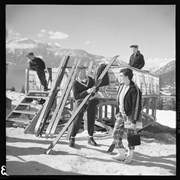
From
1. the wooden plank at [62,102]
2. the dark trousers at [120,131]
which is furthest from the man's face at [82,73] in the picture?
the dark trousers at [120,131]

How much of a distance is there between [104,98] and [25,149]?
5.36ft

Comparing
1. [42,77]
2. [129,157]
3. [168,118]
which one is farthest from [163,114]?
[42,77]

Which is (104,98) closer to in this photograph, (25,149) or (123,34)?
(123,34)

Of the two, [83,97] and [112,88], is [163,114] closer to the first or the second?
[112,88]

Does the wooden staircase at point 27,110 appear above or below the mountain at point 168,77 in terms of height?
below

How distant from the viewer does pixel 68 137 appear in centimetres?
420

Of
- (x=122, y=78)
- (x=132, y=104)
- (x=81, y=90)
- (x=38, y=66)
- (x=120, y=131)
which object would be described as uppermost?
(x=38, y=66)

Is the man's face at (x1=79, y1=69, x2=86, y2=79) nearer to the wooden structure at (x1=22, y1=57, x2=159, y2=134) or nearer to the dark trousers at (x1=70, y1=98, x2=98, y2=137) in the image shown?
the wooden structure at (x1=22, y1=57, x2=159, y2=134)

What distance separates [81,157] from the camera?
4023mm

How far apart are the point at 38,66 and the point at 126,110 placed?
1.80 m

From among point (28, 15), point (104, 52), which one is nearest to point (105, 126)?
point (104, 52)

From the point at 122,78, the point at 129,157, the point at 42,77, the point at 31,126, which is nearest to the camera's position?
the point at 129,157

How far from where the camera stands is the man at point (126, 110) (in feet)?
13.3

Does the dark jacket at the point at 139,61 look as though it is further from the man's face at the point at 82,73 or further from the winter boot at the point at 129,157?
the winter boot at the point at 129,157
